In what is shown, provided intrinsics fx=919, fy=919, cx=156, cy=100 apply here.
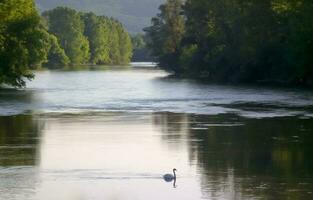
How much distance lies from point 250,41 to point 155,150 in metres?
61.7

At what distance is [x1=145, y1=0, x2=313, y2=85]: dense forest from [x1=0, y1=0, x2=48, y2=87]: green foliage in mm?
22092

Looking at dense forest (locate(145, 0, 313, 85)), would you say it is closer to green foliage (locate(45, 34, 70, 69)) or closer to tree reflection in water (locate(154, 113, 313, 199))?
tree reflection in water (locate(154, 113, 313, 199))

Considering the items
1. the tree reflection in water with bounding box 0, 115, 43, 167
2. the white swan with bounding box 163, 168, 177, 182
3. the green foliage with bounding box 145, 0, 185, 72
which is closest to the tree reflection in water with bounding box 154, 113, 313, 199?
the white swan with bounding box 163, 168, 177, 182

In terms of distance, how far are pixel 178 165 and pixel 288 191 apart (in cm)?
565

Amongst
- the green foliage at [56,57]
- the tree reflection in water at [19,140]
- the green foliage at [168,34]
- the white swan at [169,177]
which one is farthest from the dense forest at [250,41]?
the green foliage at [56,57]

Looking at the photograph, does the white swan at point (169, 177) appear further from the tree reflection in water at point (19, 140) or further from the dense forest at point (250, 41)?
the dense forest at point (250, 41)

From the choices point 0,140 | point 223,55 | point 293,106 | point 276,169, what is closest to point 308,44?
point 223,55

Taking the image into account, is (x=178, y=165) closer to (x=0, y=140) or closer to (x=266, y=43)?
(x=0, y=140)

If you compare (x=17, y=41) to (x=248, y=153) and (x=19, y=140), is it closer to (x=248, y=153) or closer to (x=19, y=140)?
(x=19, y=140)

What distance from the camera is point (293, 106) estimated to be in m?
54.4

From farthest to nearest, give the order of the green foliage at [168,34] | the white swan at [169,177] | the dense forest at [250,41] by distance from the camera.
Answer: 1. the green foliage at [168,34]
2. the dense forest at [250,41]
3. the white swan at [169,177]

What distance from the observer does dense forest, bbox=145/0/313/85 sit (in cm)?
8156

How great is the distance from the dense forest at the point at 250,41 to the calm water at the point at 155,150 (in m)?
24.4

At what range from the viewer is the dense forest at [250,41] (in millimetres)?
81562
